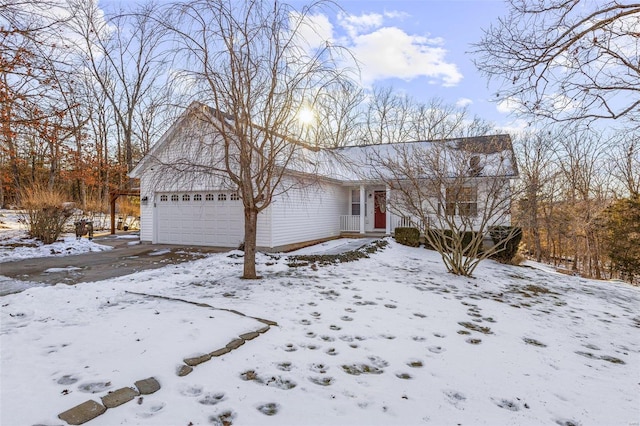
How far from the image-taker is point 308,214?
43.5 ft

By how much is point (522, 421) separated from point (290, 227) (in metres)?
10.1

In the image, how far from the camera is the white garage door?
39.2 feet

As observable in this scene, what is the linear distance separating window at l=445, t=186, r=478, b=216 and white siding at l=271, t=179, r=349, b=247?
3863 millimetres

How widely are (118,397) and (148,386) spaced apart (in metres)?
0.21

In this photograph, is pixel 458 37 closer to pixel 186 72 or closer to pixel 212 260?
pixel 186 72

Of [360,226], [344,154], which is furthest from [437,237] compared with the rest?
[360,226]

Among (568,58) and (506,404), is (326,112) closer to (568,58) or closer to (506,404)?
(568,58)

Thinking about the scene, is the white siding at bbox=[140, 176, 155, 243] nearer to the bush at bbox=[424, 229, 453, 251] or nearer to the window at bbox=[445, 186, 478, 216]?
the bush at bbox=[424, 229, 453, 251]

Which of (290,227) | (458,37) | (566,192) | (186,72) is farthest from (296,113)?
(566,192)

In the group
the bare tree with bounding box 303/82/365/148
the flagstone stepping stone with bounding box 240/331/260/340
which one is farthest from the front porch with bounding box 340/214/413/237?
the flagstone stepping stone with bounding box 240/331/260/340

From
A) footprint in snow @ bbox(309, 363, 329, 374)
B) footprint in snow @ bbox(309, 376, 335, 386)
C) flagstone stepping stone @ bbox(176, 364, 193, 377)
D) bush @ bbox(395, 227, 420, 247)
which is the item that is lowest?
footprint in snow @ bbox(309, 376, 335, 386)

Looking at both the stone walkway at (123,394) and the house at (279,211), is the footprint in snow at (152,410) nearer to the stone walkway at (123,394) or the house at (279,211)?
the stone walkway at (123,394)

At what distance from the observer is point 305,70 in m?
5.98

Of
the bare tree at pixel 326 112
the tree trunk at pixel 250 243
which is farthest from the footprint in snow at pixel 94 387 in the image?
the bare tree at pixel 326 112
